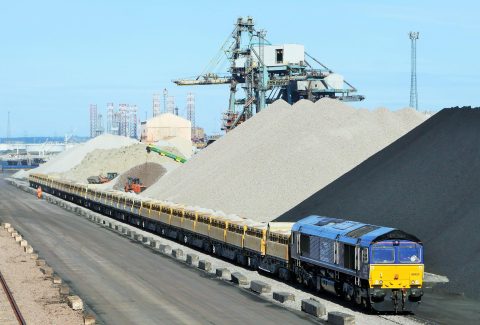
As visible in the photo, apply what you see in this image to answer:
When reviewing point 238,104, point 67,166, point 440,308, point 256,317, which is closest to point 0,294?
point 256,317

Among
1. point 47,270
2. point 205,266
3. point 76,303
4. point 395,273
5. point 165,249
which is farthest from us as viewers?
point 165,249

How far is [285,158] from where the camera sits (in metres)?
69.6

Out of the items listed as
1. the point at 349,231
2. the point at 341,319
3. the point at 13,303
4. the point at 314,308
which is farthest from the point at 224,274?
the point at 341,319

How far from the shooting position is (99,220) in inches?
2938

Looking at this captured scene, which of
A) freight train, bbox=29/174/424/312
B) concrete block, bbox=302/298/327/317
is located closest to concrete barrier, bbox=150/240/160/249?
freight train, bbox=29/174/424/312

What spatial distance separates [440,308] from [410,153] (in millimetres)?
23070

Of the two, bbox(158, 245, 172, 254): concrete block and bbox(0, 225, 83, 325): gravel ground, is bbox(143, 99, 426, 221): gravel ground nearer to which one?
bbox(158, 245, 172, 254): concrete block

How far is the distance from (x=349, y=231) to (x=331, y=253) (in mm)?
1199

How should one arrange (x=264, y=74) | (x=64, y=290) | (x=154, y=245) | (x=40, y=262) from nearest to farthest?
(x=64, y=290) → (x=40, y=262) → (x=154, y=245) → (x=264, y=74)

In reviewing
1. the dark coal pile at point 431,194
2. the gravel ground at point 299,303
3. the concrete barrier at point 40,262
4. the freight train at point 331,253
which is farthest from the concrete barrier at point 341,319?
A: the concrete barrier at point 40,262

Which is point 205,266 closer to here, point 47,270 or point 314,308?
point 47,270

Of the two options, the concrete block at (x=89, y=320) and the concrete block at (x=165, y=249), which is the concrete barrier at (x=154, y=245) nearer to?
the concrete block at (x=165, y=249)

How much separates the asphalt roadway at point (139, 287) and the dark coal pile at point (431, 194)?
1029cm

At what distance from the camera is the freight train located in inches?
1181
